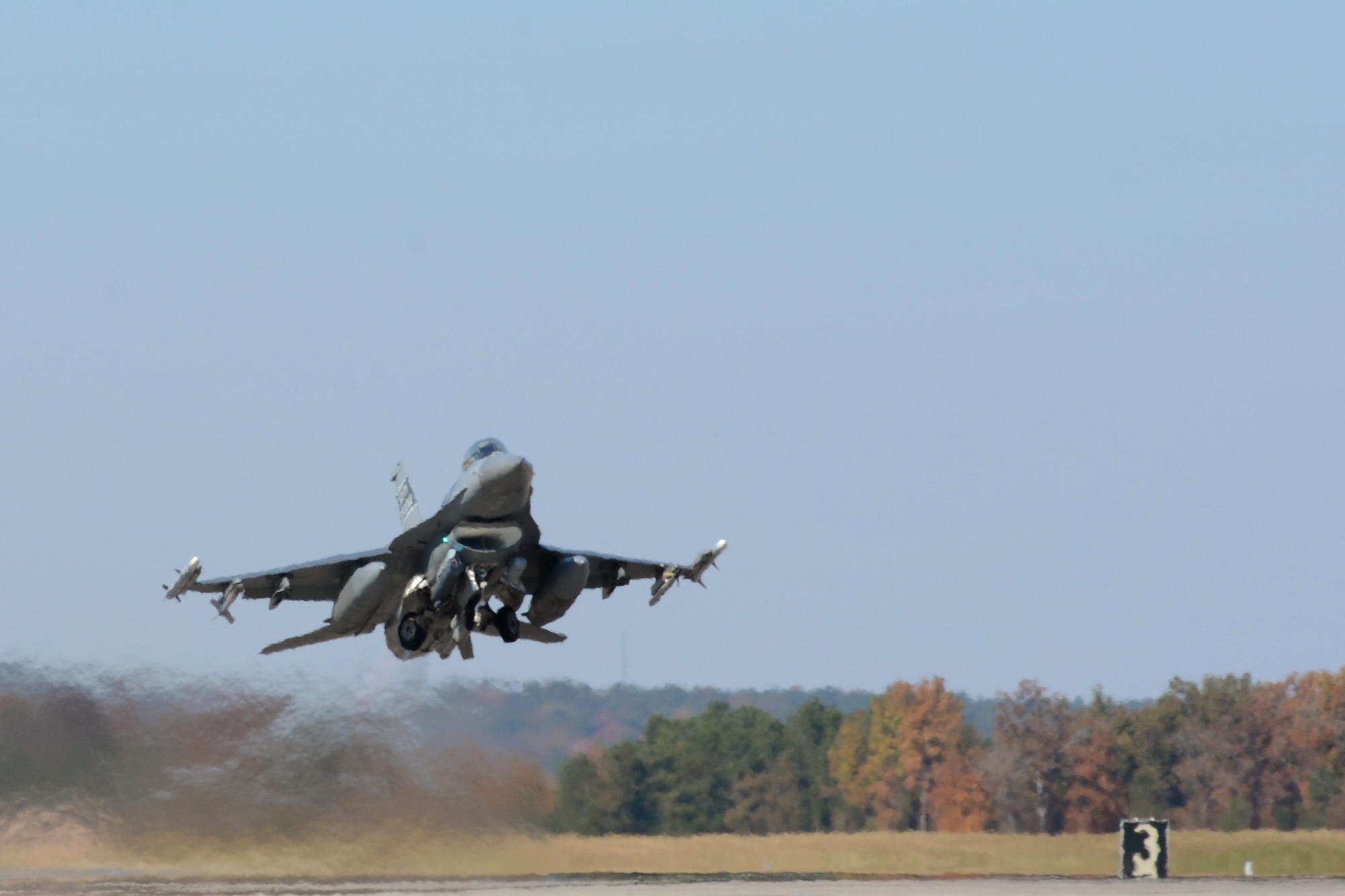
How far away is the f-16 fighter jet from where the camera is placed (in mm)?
33438

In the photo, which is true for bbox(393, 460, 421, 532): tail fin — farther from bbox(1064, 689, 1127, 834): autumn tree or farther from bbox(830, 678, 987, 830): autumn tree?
bbox(1064, 689, 1127, 834): autumn tree

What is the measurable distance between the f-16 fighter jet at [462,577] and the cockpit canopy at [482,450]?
0.03 meters

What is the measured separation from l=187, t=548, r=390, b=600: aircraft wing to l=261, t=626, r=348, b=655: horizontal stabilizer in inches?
36.2

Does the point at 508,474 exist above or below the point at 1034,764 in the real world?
above

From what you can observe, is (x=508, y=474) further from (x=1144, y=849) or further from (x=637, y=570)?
(x=1144, y=849)

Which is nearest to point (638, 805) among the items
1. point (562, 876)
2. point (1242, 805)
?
point (562, 876)

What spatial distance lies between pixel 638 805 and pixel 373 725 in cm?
1394

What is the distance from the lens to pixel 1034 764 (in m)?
77.1

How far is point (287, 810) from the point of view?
137 ft

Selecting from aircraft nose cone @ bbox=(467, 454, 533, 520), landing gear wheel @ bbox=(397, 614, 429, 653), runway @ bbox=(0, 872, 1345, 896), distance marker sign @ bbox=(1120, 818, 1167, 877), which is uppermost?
aircraft nose cone @ bbox=(467, 454, 533, 520)

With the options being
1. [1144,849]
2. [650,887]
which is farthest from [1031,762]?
[650,887]

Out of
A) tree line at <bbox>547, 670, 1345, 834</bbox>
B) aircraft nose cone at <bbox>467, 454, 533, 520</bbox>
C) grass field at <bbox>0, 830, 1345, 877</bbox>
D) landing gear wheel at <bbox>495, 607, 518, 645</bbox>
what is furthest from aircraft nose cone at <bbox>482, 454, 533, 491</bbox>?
tree line at <bbox>547, 670, 1345, 834</bbox>

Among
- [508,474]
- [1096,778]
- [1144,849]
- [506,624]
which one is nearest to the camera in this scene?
[508,474]

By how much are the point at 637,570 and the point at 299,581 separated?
7.12 metres
